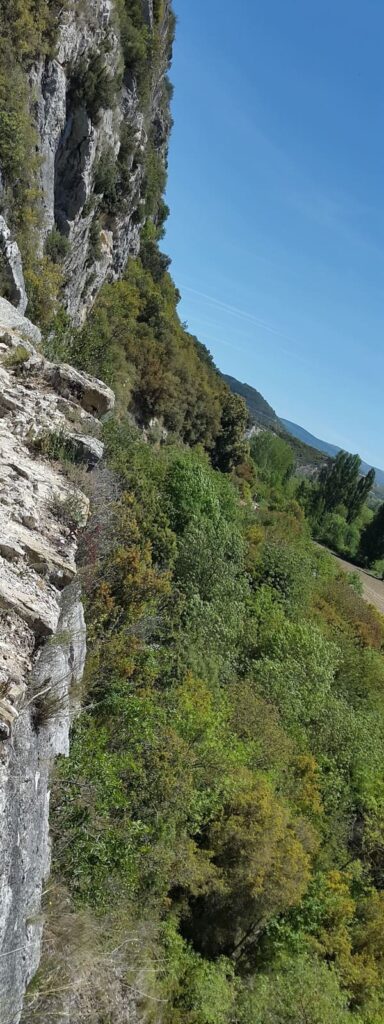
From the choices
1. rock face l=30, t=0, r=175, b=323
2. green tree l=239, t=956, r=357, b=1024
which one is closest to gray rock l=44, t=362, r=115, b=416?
green tree l=239, t=956, r=357, b=1024

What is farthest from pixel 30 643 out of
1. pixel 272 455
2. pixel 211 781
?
pixel 272 455

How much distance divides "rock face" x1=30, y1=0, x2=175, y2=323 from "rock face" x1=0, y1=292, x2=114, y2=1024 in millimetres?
18556

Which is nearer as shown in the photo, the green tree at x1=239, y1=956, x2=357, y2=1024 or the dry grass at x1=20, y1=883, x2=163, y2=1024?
the dry grass at x1=20, y1=883, x2=163, y2=1024

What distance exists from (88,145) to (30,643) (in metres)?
27.5

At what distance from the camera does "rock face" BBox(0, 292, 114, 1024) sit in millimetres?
4832

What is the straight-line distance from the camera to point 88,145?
84.3ft

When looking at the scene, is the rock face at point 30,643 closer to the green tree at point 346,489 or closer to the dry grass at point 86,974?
the dry grass at point 86,974

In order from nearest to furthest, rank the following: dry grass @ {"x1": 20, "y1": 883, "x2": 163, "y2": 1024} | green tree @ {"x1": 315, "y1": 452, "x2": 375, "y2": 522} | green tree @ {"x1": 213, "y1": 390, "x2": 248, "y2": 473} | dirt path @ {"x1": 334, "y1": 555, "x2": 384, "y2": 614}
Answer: dry grass @ {"x1": 20, "y1": 883, "x2": 163, "y2": 1024} → green tree @ {"x1": 213, "y1": 390, "x2": 248, "y2": 473} → dirt path @ {"x1": 334, "y1": 555, "x2": 384, "y2": 614} → green tree @ {"x1": 315, "y1": 452, "x2": 375, "y2": 522}

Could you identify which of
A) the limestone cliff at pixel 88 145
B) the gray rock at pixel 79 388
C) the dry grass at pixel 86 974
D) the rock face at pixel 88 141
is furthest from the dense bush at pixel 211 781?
the rock face at pixel 88 141

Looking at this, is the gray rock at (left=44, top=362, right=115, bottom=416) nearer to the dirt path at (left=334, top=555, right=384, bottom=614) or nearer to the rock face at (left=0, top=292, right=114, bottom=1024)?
the rock face at (left=0, top=292, right=114, bottom=1024)

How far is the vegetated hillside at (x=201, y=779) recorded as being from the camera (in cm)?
958

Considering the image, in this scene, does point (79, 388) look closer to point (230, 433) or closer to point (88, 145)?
point (88, 145)

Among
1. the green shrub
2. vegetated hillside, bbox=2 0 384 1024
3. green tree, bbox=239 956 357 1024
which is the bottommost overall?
green tree, bbox=239 956 357 1024

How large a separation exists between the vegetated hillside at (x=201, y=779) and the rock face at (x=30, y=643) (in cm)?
43
